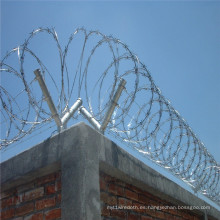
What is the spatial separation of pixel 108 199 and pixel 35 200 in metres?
0.63

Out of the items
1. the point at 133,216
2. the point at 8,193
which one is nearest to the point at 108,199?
the point at 133,216

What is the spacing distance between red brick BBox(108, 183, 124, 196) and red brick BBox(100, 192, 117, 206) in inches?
2.3

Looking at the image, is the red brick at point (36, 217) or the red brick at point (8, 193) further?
the red brick at point (8, 193)

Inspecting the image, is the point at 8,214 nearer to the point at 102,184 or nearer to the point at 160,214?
the point at 102,184

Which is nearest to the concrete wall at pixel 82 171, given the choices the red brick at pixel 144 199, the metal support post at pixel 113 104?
the red brick at pixel 144 199

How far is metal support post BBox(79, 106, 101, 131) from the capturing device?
3182 mm

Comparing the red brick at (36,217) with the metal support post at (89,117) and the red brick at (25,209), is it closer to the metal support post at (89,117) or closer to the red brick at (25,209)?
the red brick at (25,209)

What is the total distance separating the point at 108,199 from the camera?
273 centimetres

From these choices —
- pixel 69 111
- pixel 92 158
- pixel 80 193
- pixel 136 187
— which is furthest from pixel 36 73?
pixel 136 187

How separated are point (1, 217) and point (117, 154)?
4.17 ft

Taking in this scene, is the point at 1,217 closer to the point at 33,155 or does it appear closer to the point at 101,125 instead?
the point at 33,155

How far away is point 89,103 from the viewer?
3.33m

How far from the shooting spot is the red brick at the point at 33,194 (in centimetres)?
272

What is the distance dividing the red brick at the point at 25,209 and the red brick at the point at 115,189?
2.28 ft
